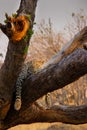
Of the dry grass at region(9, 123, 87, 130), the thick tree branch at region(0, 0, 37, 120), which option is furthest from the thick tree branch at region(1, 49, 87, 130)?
the dry grass at region(9, 123, 87, 130)

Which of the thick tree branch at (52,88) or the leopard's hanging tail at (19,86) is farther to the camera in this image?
→ the leopard's hanging tail at (19,86)

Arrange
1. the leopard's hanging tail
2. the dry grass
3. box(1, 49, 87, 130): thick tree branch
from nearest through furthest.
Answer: box(1, 49, 87, 130): thick tree branch
the leopard's hanging tail
the dry grass

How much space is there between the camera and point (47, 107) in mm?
5695

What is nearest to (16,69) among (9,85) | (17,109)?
(9,85)

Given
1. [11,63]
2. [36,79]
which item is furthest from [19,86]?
[11,63]

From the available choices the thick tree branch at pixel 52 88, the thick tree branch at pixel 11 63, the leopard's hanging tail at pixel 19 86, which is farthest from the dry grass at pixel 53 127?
the leopard's hanging tail at pixel 19 86

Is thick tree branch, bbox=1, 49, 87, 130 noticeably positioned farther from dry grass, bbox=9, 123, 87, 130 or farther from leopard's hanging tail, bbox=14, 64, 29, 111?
dry grass, bbox=9, 123, 87, 130

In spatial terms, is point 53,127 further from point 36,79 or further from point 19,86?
point 36,79

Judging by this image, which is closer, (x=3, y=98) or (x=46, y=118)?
(x=3, y=98)

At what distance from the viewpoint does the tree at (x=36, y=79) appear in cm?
385

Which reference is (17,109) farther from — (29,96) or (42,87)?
(42,87)

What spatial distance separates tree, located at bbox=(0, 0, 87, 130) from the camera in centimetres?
385

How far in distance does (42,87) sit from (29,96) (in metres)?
0.35

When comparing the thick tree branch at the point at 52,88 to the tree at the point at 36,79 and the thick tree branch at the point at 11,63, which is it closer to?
the tree at the point at 36,79
